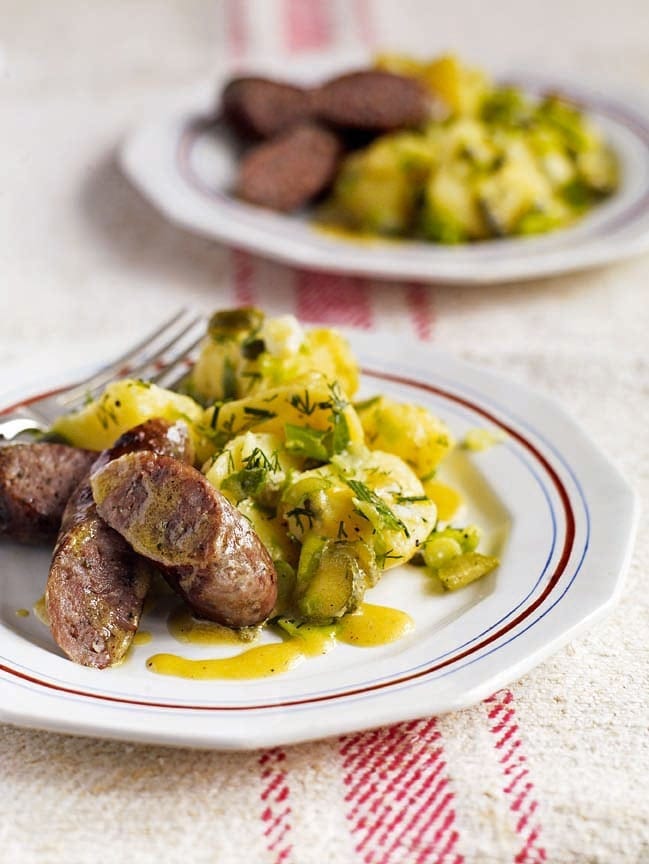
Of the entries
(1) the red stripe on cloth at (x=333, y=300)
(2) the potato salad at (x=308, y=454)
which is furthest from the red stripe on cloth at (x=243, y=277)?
(2) the potato salad at (x=308, y=454)

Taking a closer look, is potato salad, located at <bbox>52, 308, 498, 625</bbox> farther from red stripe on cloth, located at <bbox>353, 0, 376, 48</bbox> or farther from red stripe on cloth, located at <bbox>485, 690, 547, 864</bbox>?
red stripe on cloth, located at <bbox>353, 0, 376, 48</bbox>

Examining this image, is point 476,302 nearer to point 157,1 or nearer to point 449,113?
point 449,113

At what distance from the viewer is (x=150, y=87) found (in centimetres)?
692

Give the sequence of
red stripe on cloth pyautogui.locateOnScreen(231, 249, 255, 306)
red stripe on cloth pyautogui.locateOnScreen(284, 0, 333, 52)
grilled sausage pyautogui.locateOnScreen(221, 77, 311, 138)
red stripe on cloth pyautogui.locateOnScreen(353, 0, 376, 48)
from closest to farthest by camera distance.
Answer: red stripe on cloth pyautogui.locateOnScreen(231, 249, 255, 306), grilled sausage pyautogui.locateOnScreen(221, 77, 311, 138), red stripe on cloth pyautogui.locateOnScreen(284, 0, 333, 52), red stripe on cloth pyautogui.locateOnScreen(353, 0, 376, 48)

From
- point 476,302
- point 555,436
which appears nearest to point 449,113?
point 476,302

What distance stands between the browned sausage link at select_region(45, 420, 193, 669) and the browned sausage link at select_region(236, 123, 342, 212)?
107 inches

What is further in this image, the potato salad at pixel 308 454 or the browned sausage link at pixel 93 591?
the potato salad at pixel 308 454

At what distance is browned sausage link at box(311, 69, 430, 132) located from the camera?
18.2 feet

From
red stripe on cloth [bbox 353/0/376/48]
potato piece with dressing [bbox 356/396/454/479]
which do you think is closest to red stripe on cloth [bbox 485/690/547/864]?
potato piece with dressing [bbox 356/396/454/479]

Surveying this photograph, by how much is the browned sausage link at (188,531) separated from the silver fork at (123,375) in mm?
812

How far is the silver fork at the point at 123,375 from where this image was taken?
3547 millimetres

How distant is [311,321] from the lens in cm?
493

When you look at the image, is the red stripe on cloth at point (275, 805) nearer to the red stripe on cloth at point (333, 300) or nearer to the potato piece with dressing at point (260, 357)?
the potato piece with dressing at point (260, 357)

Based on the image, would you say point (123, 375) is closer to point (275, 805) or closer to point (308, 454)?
point (308, 454)
